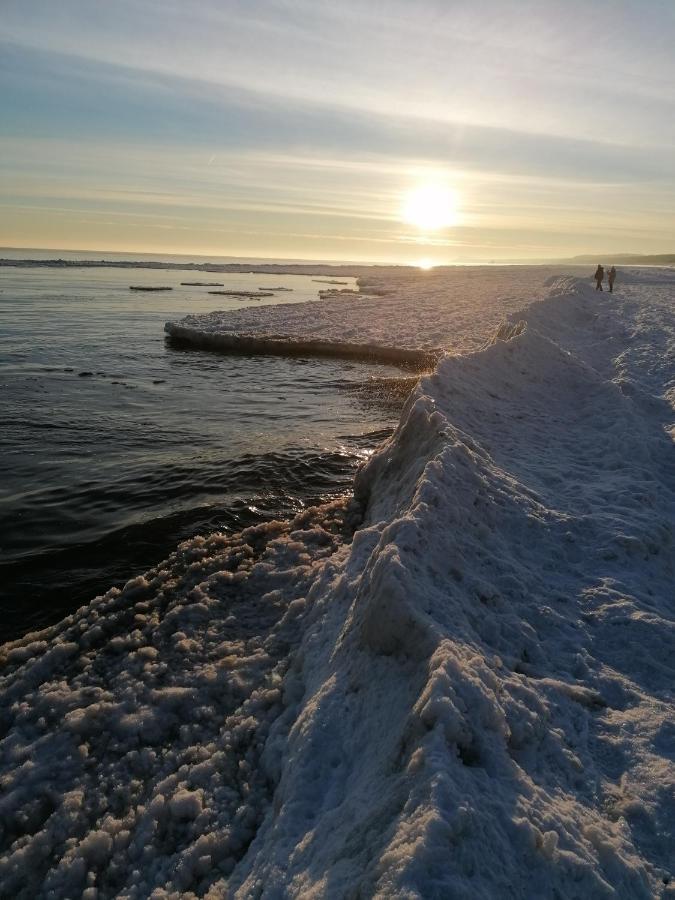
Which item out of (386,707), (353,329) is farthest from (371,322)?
(386,707)

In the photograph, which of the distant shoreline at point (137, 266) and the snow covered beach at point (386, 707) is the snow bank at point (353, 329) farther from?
the distant shoreline at point (137, 266)

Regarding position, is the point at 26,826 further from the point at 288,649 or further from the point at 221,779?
the point at 288,649

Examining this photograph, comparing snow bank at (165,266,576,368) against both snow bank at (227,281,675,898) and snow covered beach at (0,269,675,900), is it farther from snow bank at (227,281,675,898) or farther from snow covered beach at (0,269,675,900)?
snow covered beach at (0,269,675,900)

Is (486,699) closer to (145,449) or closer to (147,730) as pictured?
(147,730)

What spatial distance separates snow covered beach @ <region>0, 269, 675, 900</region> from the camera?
3088mm

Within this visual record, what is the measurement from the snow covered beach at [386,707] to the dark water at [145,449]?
4.50ft

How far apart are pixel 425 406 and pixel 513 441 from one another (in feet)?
5.48

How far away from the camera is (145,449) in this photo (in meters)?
13.5

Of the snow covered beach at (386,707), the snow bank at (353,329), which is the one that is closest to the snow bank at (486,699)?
the snow covered beach at (386,707)

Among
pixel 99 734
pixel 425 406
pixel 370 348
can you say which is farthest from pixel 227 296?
pixel 99 734

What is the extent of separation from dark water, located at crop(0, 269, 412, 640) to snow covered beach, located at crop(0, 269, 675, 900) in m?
1.37

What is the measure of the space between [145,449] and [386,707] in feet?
35.6

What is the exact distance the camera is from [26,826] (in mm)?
4211

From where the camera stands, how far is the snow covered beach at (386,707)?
3.09m
